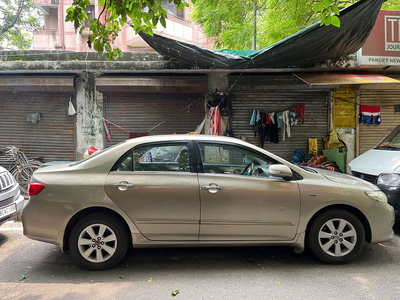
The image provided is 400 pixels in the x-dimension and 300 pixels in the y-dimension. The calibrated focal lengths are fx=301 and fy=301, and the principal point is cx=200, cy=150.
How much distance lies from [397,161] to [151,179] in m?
3.89

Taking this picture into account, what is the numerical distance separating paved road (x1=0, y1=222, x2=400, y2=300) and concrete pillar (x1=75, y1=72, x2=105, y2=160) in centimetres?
416

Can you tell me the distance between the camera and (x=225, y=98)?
26.6 ft

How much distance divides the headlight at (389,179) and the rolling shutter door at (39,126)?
23.8 ft

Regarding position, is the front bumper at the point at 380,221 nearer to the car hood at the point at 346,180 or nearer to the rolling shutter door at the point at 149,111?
the car hood at the point at 346,180

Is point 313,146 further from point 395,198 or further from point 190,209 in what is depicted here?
point 190,209

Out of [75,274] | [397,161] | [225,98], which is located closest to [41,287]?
[75,274]

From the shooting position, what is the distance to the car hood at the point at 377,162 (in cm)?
477

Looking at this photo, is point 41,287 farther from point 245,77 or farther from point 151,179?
point 245,77

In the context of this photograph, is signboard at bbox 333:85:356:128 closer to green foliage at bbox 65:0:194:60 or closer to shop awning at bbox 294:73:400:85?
shop awning at bbox 294:73:400:85

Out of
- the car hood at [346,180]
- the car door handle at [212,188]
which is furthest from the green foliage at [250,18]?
the car hood at [346,180]

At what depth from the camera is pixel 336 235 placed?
3662 millimetres

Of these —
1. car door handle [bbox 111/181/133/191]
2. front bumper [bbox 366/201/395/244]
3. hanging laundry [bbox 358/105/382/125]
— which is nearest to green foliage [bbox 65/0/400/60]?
hanging laundry [bbox 358/105/382/125]

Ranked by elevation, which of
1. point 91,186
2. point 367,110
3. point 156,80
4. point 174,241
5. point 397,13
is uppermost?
point 397,13

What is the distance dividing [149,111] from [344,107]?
5405 mm
